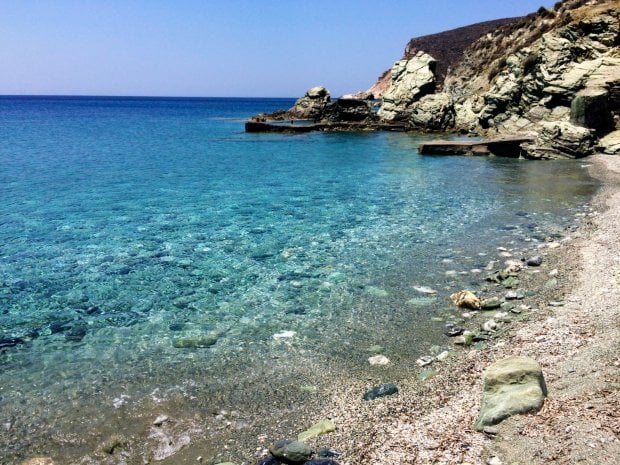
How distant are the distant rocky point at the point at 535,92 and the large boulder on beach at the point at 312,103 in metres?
5.15

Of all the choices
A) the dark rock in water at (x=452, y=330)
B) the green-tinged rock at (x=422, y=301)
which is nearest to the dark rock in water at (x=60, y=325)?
the green-tinged rock at (x=422, y=301)

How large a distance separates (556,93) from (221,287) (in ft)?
114

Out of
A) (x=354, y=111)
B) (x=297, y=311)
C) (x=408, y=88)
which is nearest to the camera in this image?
(x=297, y=311)

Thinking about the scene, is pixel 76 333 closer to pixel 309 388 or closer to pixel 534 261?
pixel 309 388

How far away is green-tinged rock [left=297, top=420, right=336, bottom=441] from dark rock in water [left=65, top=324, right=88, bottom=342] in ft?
17.0

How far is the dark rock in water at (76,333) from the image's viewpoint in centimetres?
905

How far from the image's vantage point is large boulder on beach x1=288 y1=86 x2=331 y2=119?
8089 centimetres

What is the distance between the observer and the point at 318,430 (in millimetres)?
6176

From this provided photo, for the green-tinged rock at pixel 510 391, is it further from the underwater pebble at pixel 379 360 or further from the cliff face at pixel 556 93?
the cliff face at pixel 556 93

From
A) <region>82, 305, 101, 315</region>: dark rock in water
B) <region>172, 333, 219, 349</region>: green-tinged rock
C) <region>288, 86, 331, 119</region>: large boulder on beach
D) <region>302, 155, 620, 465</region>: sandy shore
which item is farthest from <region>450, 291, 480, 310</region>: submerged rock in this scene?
<region>288, 86, 331, 119</region>: large boulder on beach

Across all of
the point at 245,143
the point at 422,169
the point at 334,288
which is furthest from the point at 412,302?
the point at 245,143

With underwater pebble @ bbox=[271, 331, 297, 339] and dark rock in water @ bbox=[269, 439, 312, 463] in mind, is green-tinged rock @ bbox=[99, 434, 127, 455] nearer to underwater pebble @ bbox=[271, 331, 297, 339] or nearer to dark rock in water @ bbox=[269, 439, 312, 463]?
dark rock in water @ bbox=[269, 439, 312, 463]

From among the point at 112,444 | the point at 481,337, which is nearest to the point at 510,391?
the point at 481,337

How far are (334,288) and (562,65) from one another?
35535 mm
